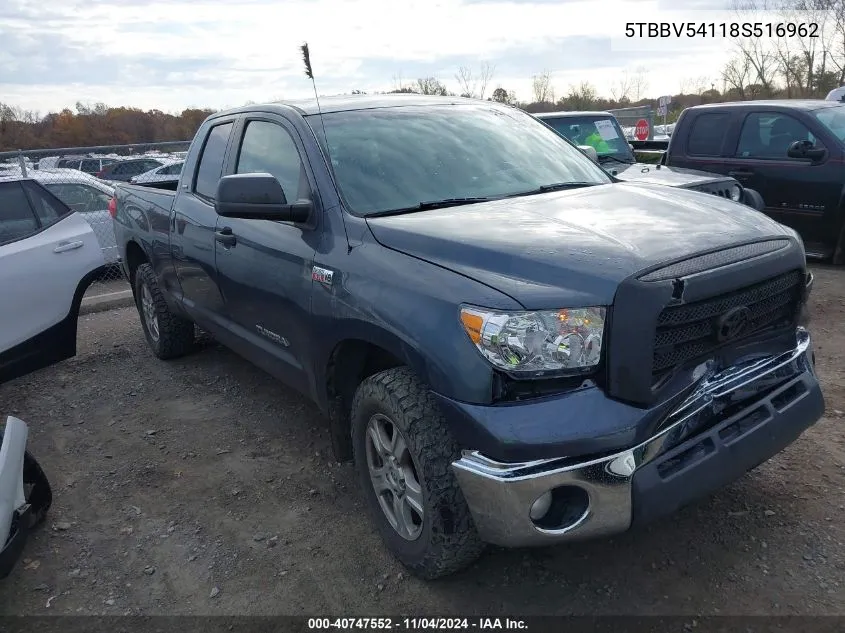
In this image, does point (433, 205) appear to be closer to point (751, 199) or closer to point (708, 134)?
point (751, 199)

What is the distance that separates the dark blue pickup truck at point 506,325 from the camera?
2262 mm

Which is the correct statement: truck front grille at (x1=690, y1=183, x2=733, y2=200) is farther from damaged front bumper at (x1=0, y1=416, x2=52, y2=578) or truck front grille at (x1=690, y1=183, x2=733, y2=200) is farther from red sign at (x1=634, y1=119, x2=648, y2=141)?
red sign at (x1=634, y1=119, x2=648, y2=141)

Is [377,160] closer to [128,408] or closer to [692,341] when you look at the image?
[692,341]

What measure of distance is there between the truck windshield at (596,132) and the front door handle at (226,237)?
638 cm

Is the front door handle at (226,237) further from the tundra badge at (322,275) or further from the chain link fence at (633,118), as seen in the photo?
the chain link fence at (633,118)

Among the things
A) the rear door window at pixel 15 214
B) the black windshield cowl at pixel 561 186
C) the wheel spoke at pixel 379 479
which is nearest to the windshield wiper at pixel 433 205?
the black windshield cowl at pixel 561 186

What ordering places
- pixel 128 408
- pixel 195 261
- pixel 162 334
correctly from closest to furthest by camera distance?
pixel 195 261 → pixel 128 408 → pixel 162 334

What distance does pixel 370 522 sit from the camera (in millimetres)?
3287

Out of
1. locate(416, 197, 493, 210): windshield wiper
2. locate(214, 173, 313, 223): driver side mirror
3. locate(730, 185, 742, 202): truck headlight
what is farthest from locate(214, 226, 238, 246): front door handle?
locate(730, 185, 742, 202): truck headlight

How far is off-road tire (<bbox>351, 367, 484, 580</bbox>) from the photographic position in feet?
8.18

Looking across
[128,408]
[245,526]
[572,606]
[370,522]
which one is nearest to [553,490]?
[572,606]

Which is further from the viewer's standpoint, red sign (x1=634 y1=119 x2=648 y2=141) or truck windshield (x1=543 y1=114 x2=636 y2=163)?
red sign (x1=634 y1=119 x2=648 y2=141)

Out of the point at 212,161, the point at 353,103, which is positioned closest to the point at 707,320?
the point at 353,103

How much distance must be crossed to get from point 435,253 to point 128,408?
3.28 m
